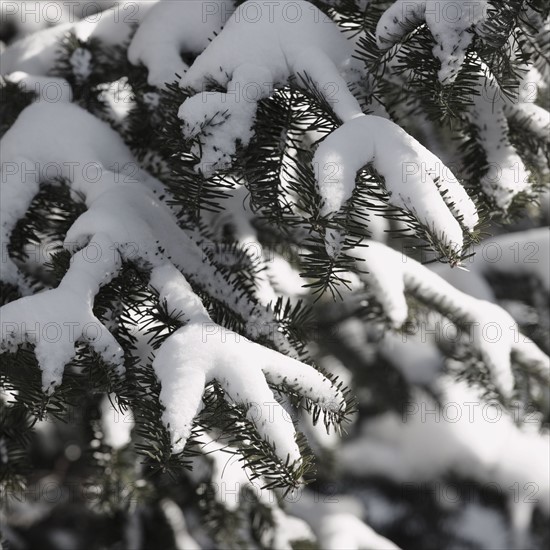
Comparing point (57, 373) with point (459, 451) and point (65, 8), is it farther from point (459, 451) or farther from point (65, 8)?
point (459, 451)

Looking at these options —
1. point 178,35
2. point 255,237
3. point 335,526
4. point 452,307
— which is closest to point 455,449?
point 335,526

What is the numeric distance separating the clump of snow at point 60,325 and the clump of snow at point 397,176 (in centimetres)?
34

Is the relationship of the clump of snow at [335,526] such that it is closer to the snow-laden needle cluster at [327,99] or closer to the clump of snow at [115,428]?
the clump of snow at [115,428]

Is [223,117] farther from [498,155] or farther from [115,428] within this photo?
[115,428]

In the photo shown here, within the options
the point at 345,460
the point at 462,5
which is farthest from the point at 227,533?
the point at 462,5

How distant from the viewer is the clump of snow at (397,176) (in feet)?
2.66

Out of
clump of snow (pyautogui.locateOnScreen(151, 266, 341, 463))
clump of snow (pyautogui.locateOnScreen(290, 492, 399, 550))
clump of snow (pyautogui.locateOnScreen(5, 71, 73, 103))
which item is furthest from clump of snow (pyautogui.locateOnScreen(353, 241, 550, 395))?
clump of snow (pyautogui.locateOnScreen(5, 71, 73, 103))

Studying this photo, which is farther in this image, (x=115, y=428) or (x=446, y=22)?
(x=115, y=428)

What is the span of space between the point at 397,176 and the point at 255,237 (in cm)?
59

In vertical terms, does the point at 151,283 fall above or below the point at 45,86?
below

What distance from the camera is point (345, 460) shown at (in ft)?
7.00

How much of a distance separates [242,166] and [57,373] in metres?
0.39

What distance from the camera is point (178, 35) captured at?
1.18m

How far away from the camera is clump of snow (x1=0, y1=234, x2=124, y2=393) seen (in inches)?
34.6
